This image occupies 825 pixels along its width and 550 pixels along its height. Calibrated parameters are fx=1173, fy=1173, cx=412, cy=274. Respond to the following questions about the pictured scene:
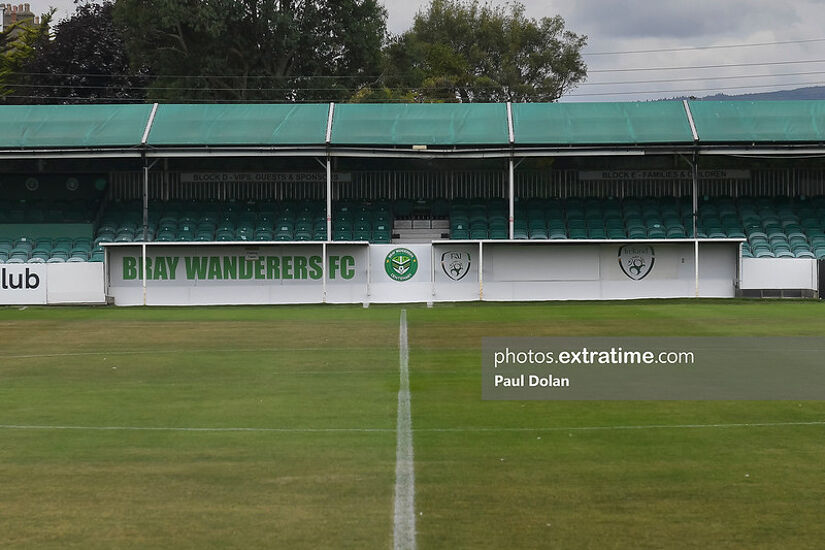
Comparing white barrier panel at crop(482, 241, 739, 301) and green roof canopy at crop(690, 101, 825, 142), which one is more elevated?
green roof canopy at crop(690, 101, 825, 142)

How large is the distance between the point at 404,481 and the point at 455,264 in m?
28.6

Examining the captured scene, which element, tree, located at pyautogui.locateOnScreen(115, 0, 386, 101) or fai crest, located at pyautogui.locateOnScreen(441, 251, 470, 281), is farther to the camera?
tree, located at pyautogui.locateOnScreen(115, 0, 386, 101)

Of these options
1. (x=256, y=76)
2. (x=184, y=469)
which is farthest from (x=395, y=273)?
(x=256, y=76)

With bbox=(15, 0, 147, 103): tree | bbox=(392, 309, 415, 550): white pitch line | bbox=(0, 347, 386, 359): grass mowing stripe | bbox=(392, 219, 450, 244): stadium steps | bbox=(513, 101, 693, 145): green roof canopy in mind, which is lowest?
bbox=(392, 309, 415, 550): white pitch line

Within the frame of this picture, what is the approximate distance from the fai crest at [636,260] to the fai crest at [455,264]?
517 centimetres

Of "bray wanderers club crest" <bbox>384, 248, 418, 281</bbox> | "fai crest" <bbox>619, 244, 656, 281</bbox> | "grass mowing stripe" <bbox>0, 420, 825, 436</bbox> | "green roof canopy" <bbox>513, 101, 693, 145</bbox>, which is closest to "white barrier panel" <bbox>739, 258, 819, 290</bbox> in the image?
"fai crest" <bbox>619, 244, 656, 281</bbox>

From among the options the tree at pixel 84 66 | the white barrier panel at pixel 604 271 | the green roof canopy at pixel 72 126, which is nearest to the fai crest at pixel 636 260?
the white barrier panel at pixel 604 271

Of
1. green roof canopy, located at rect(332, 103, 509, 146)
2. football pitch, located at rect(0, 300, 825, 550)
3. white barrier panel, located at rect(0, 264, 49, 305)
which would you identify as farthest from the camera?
green roof canopy, located at rect(332, 103, 509, 146)

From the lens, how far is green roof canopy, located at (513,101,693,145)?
41.7 m

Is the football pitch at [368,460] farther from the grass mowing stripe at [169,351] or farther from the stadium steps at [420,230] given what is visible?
the stadium steps at [420,230]

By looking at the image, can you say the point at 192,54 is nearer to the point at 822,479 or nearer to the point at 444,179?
the point at 444,179

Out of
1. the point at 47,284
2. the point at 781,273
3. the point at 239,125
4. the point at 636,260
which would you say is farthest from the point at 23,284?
the point at 781,273

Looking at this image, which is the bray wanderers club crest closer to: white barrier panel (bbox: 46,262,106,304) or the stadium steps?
the stadium steps

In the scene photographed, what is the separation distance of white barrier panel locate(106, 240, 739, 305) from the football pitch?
55.8ft
